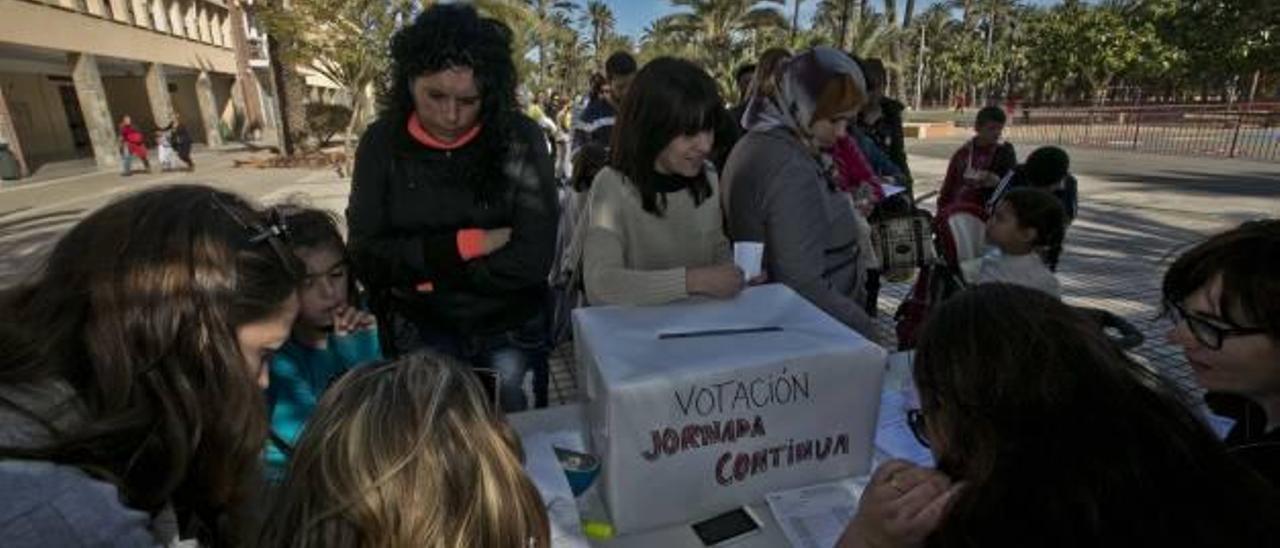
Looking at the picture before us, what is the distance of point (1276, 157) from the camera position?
44.7 ft

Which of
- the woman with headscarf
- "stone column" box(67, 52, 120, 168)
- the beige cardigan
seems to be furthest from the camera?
"stone column" box(67, 52, 120, 168)

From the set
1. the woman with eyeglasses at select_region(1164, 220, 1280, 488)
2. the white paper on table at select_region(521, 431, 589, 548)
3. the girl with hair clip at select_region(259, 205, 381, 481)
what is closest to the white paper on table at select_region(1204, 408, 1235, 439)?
the woman with eyeglasses at select_region(1164, 220, 1280, 488)

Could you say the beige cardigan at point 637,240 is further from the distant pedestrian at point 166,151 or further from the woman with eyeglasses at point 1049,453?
the distant pedestrian at point 166,151

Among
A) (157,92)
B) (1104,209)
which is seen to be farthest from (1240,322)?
(157,92)

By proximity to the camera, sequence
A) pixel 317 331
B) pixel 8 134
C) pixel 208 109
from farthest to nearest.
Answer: pixel 208 109
pixel 8 134
pixel 317 331

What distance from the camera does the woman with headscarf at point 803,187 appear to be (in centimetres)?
169

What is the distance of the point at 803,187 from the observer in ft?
5.58

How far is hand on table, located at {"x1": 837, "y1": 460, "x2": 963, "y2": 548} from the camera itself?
918 mm

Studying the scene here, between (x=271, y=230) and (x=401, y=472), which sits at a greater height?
(x=271, y=230)

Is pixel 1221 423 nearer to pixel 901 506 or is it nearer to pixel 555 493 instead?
pixel 901 506

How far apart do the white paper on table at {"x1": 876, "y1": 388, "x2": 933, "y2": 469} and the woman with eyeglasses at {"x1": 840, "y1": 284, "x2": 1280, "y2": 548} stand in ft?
1.61

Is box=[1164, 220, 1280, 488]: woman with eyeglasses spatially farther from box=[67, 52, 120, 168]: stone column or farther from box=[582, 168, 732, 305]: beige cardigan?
box=[67, 52, 120, 168]: stone column

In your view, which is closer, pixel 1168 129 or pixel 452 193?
pixel 452 193

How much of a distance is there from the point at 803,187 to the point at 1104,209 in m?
8.68
